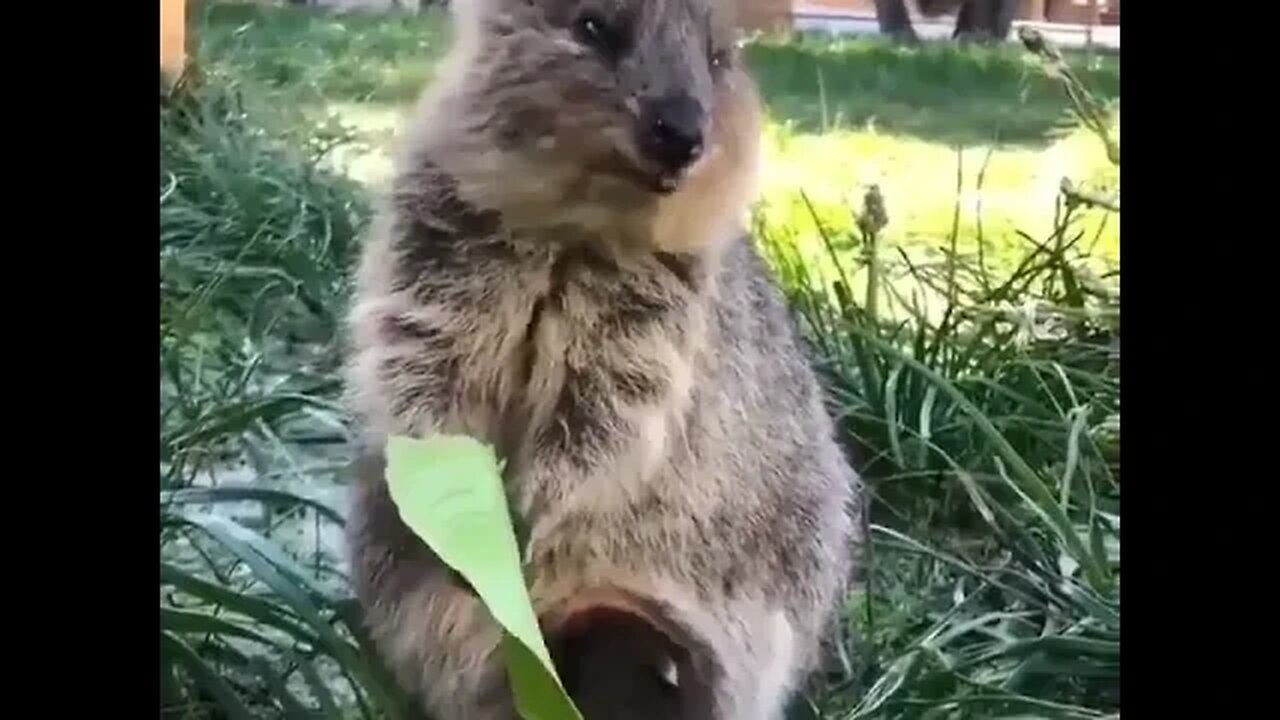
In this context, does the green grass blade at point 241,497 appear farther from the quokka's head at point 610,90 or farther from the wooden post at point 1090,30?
the wooden post at point 1090,30

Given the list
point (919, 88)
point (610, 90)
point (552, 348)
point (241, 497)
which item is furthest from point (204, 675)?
point (919, 88)

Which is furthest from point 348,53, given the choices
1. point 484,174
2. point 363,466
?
point 363,466

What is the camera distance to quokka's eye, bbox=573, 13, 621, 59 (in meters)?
0.87

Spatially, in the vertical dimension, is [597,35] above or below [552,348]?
above

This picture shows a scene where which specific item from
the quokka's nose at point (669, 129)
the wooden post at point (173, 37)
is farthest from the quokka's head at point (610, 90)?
the wooden post at point (173, 37)

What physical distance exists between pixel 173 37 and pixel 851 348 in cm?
44

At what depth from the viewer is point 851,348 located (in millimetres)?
946

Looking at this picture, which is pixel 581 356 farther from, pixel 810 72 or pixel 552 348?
pixel 810 72

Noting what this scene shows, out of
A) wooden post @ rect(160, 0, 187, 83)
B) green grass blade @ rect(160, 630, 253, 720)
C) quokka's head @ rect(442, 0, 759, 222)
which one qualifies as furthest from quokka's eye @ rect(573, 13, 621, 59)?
green grass blade @ rect(160, 630, 253, 720)

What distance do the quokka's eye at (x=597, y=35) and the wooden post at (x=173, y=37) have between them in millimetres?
243

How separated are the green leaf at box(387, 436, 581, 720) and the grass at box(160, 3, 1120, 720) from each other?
0.23 m

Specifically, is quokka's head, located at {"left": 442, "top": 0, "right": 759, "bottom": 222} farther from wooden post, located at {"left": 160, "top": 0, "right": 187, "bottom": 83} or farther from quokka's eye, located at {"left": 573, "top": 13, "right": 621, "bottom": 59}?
wooden post, located at {"left": 160, "top": 0, "right": 187, "bottom": 83}

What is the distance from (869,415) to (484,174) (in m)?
0.27
